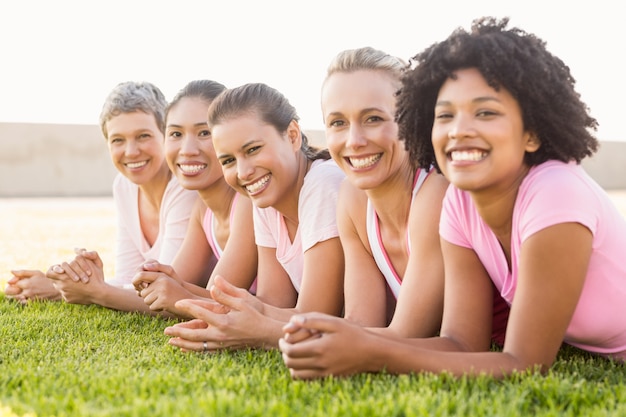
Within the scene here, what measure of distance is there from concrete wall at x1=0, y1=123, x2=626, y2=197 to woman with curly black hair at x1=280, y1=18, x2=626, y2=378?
65.2 ft

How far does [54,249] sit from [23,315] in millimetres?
4680

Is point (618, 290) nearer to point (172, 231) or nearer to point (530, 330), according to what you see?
point (530, 330)

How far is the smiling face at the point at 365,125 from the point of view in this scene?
11.1 ft

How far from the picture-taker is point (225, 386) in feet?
8.76

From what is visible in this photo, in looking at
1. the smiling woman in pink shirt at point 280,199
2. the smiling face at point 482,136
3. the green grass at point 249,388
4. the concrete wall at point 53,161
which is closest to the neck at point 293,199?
the smiling woman in pink shirt at point 280,199

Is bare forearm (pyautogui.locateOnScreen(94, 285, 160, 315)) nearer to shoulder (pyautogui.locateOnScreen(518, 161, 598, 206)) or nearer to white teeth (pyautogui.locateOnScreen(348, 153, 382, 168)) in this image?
white teeth (pyautogui.locateOnScreen(348, 153, 382, 168))

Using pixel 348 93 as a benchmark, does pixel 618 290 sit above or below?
below

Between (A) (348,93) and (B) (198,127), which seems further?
(B) (198,127)

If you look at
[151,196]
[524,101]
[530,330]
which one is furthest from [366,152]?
[151,196]

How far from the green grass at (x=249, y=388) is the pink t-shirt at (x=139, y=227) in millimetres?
1733

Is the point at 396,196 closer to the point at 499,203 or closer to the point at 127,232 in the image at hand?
the point at 499,203

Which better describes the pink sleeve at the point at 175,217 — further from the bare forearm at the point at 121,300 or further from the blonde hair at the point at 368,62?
the blonde hair at the point at 368,62

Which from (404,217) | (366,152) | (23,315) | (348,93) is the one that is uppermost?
(348,93)

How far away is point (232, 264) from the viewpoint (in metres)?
4.49
